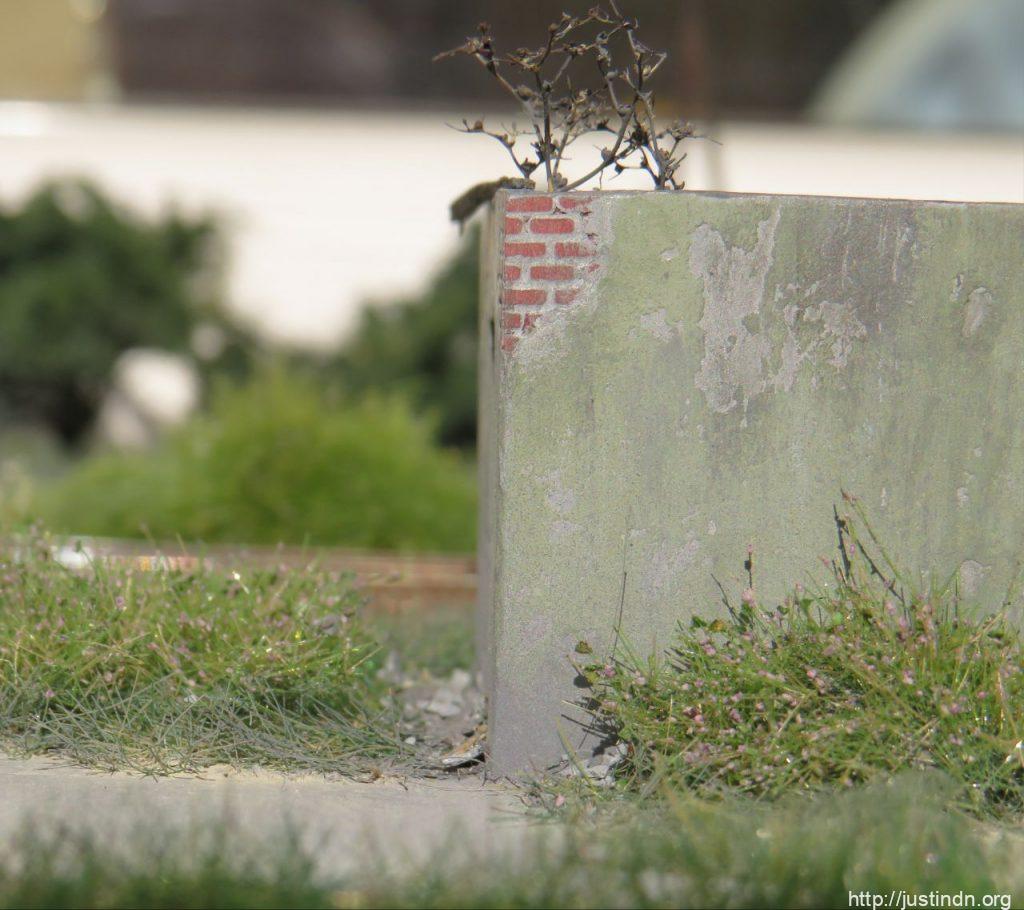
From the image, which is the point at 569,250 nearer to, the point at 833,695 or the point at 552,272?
the point at 552,272

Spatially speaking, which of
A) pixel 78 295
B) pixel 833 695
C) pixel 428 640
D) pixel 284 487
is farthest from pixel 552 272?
pixel 78 295

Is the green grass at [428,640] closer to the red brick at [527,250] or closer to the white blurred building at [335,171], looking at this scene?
the red brick at [527,250]

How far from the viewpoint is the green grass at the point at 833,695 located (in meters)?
3.46

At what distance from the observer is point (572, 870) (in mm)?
2807

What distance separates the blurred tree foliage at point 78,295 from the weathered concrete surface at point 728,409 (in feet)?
23.4

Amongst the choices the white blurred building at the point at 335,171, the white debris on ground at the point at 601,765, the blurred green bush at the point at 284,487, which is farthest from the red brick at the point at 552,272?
the white blurred building at the point at 335,171

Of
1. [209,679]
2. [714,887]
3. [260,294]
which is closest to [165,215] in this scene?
[260,294]

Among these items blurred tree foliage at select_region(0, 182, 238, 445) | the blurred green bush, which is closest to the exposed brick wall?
the blurred green bush

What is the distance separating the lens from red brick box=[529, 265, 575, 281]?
3.77 meters

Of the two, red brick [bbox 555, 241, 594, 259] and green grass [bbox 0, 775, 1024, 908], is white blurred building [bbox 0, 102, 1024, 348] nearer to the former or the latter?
red brick [bbox 555, 241, 594, 259]

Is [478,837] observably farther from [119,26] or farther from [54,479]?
[119,26]

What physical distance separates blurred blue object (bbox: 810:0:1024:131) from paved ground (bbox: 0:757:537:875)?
9904 mm

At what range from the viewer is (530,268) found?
377 cm

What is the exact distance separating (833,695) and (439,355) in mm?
6899
